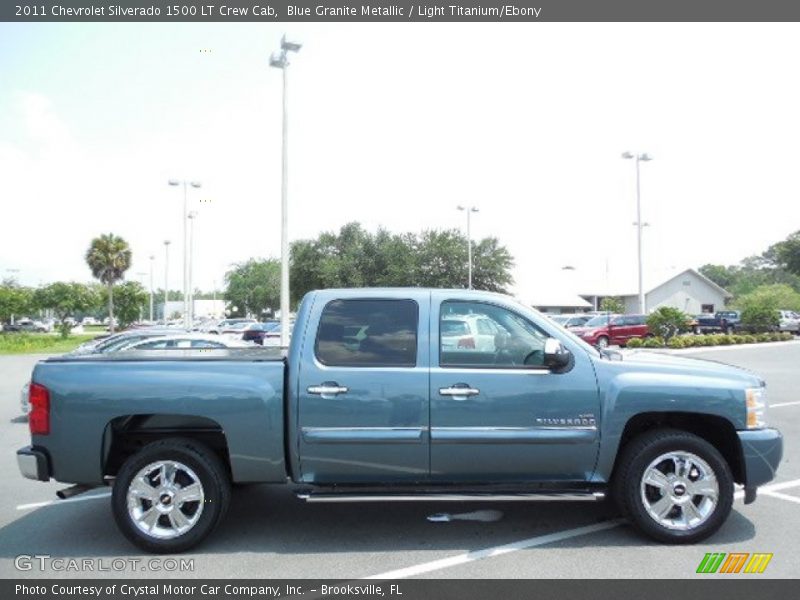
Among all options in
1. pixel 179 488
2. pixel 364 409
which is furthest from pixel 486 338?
pixel 179 488

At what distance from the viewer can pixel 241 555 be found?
5117mm

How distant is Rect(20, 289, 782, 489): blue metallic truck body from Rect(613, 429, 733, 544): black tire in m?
0.18

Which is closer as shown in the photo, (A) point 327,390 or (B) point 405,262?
(A) point 327,390

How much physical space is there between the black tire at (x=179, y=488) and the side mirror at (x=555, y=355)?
2.61 metres

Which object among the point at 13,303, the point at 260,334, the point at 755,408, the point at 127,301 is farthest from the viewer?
the point at 13,303

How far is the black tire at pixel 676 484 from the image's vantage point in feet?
17.1

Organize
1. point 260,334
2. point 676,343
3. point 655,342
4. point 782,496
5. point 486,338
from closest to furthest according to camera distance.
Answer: point 486,338 < point 782,496 < point 260,334 < point 676,343 < point 655,342

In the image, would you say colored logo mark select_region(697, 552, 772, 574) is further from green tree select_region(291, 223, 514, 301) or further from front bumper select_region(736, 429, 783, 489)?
green tree select_region(291, 223, 514, 301)

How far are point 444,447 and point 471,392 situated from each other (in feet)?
1.49

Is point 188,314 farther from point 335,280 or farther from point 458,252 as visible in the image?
point 458,252

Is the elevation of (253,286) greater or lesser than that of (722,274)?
lesser

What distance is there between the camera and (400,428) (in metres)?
5.18

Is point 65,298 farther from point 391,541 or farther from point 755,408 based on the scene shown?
point 755,408

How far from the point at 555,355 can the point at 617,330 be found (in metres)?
31.2
